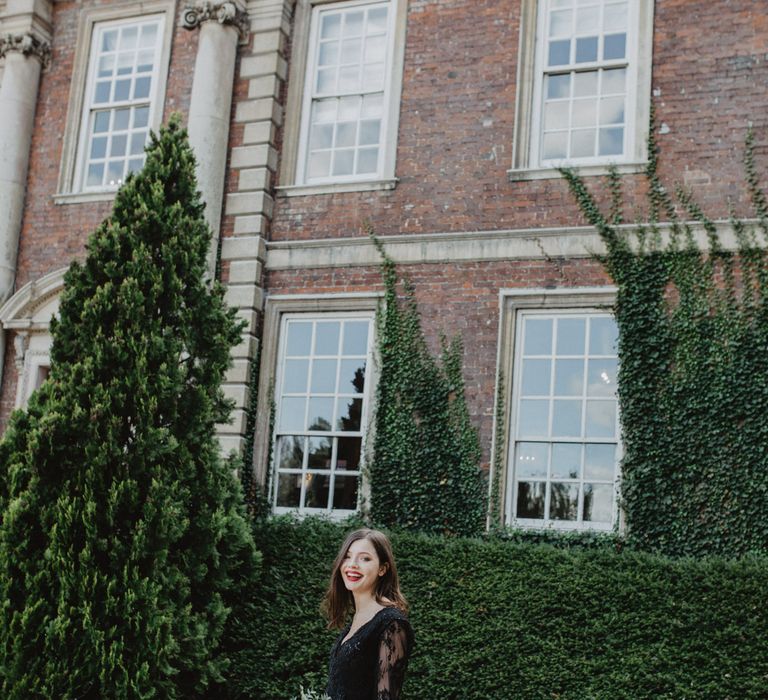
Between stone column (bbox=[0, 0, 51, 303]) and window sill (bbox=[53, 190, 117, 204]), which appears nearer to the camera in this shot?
window sill (bbox=[53, 190, 117, 204])

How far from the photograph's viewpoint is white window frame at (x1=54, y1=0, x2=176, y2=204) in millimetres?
13570

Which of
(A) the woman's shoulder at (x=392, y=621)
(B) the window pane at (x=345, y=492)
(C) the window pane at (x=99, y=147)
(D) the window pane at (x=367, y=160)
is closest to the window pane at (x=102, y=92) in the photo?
(C) the window pane at (x=99, y=147)

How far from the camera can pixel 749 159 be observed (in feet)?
35.9

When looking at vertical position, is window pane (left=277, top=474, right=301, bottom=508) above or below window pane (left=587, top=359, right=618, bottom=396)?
below

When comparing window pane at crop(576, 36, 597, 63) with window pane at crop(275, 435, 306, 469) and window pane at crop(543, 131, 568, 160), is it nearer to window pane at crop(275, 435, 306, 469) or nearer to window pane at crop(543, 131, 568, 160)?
window pane at crop(543, 131, 568, 160)

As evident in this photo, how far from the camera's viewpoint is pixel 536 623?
9.24 m

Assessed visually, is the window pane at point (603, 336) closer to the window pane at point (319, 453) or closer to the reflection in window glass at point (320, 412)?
the reflection in window glass at point (320, 412)

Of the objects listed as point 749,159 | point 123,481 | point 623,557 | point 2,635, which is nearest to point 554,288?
point 749,159

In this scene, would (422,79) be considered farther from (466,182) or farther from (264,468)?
(264,468)

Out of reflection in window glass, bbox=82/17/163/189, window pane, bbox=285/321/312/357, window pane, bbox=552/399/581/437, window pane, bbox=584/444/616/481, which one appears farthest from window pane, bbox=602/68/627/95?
reflection in window glass, bbox=82/17/163/189

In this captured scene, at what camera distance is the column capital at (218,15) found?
1291 cm

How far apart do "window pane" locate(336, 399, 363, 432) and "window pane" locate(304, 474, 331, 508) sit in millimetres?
593

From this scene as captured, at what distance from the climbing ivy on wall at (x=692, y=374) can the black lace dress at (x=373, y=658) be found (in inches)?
233

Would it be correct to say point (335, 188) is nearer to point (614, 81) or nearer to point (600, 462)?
point (614, 81)
